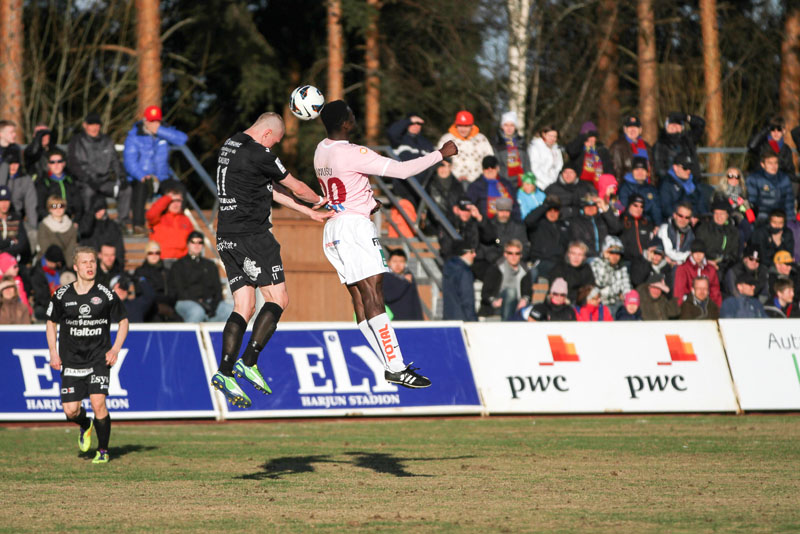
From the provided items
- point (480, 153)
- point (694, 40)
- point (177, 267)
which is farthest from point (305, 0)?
point (177, 267)

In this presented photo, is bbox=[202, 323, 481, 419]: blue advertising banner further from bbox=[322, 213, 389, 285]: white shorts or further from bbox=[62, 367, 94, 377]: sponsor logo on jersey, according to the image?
bbox=[322, 213, 389, 285]: white shorts

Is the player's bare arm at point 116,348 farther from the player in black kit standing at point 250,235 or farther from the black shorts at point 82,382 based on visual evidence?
the player in black kit standing at point 250,235

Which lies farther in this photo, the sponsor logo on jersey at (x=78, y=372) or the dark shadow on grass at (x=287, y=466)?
the sponsor logo on jersey at (x=78, y=372)

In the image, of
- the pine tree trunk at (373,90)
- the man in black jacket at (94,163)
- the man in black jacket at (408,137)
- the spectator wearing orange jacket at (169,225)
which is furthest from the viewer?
the pine tree trunk at (373,90)

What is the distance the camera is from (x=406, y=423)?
1672 cm

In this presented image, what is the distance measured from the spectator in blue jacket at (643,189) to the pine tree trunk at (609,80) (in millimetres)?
8607

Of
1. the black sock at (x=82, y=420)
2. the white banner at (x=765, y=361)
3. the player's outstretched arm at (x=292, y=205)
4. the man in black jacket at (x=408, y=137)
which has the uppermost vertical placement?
the player's outstretched arm at (x=292, y=205)

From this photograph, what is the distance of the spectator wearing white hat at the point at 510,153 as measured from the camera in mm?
20859

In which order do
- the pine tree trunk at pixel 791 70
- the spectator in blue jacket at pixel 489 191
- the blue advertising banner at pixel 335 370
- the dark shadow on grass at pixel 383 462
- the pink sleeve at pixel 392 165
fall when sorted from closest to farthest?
the pink sleeve at pixel 392 165 < the dark shadow on grass at pixel 383 462 < the blue advertising banner at pixel 335 370 < the spectator in blue jacket at pixel 489 191 < the pine tree trunk at pixel 791 70

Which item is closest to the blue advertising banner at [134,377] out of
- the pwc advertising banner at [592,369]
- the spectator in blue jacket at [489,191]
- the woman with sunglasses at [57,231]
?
the woman with sunglasses at [57,231]

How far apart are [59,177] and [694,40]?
69.1 feet

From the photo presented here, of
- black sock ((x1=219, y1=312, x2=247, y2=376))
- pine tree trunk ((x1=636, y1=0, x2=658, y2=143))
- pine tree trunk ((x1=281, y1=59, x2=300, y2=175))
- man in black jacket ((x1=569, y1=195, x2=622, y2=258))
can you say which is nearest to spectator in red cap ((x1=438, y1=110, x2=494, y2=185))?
man in black jacket ((x1=569, y1=195, x2=622, y2=258))

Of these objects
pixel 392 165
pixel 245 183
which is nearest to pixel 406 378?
pixel 392 165

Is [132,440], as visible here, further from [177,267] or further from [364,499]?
[364,499]
